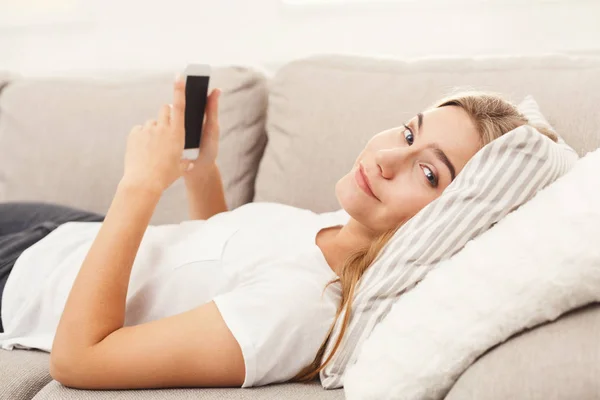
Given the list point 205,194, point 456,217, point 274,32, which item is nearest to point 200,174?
point 205,194

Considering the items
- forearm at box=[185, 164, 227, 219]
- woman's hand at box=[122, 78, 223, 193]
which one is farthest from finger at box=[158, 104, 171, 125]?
forearm at box=[185, 164, 227, 219]

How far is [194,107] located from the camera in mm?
1363

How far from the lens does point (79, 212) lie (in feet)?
5.19

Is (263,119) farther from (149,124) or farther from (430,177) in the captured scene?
(430,177)

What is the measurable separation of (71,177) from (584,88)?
49.2 inches

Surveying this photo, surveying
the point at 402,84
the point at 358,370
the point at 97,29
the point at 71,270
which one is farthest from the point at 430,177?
the point at 97,29

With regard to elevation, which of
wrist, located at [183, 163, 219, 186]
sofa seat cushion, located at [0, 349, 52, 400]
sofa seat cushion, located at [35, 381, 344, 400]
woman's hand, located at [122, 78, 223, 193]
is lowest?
sofa seat cushion, located at [0, 349, 52, 400]

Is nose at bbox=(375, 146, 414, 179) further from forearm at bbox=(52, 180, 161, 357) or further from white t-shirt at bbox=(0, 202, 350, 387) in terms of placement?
forearm at bbox=(52, 180, 161, 357)

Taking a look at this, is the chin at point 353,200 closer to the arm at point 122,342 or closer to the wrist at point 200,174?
the arm at point 122,342

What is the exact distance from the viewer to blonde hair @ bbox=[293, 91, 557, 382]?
1023mm

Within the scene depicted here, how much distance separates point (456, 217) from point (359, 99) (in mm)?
641

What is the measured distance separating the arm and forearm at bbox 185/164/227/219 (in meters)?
0.43

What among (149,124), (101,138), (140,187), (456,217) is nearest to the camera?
(456,217)

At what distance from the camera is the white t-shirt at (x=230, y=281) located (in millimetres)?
983
